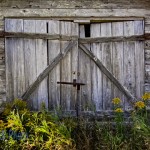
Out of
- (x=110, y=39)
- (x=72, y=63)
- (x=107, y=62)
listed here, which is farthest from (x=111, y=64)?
(x=72, y=63)

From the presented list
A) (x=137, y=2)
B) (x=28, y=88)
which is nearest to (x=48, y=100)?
(x=28, y=88)

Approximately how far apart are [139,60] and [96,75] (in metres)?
0.85

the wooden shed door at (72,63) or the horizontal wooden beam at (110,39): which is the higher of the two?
the horizontal wooden beam at (110,39)

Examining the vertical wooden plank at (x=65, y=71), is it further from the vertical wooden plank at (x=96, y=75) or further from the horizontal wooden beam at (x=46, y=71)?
the vertical wooden plank at (x=96, y=75)

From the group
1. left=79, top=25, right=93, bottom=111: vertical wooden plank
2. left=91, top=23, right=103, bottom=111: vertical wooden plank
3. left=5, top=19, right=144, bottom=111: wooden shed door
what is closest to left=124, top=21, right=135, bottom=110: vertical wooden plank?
left=5, top=19, right=144, bottom=111: wooden shed door

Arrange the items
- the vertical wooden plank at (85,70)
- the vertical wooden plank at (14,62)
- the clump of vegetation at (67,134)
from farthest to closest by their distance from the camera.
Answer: the vertical wooden plank at (85,70), the vertical wooden plank at (14,62), the clump of vegetation at (67,134)

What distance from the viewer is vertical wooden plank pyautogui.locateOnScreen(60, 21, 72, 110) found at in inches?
289

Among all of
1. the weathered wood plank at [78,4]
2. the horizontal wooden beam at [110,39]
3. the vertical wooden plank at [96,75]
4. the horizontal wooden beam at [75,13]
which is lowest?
the vertical wooden plank at [96,75]

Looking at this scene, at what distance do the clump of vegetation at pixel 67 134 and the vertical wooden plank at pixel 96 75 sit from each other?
3.02 feet

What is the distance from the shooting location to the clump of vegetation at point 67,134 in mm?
5953

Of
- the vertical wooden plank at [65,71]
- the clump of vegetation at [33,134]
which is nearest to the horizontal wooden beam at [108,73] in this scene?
the vertical wooden plank at [65,71]

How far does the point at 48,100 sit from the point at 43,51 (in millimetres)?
926

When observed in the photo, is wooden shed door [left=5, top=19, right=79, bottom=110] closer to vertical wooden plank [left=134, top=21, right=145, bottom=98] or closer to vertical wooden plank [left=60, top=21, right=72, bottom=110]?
vertical wooden plank [left=60, top=21, right=72, bottom=110]

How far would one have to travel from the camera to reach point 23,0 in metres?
7.36
